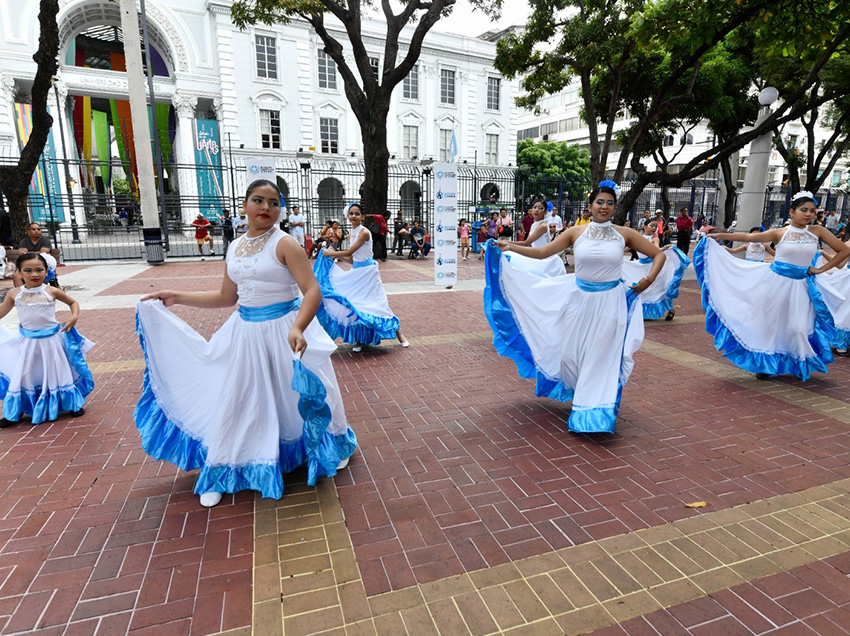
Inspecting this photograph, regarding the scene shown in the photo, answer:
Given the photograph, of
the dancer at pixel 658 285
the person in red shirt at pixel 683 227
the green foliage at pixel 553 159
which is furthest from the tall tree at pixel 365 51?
the green foliage at pixel 553 159

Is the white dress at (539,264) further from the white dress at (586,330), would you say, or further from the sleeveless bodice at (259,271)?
the sleeveless bodice at (259,271)

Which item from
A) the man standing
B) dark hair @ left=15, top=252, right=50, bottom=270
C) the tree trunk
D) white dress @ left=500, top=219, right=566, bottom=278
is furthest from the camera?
the tree trunk

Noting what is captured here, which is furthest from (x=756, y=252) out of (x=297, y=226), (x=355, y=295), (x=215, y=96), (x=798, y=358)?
(x=215, y=96)

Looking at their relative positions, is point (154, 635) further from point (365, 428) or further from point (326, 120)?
point (326, 120)

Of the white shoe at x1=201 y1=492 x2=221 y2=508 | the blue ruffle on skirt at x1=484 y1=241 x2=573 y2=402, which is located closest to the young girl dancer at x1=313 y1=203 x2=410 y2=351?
the blue ruffle on skirt at x1=484 y1=241 x2=573 y2=402

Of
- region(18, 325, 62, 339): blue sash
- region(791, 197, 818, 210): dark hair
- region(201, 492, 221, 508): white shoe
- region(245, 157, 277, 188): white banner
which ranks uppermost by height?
region(245, 157, 277, 188): white banner

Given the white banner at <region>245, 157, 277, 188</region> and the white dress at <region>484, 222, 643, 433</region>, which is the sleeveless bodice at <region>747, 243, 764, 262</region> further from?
the white banner at <region>245, 157, 277, 188</region>

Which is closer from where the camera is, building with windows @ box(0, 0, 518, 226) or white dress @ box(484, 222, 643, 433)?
white dress @ box(484, 222, 643, 433)

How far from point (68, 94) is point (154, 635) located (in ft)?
120

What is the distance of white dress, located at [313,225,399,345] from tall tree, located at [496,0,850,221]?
6.15 m

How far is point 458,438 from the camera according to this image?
4.21m

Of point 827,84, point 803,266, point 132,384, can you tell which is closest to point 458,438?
point 132,384

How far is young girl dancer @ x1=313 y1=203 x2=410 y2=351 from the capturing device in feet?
21.4

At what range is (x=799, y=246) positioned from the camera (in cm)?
539
